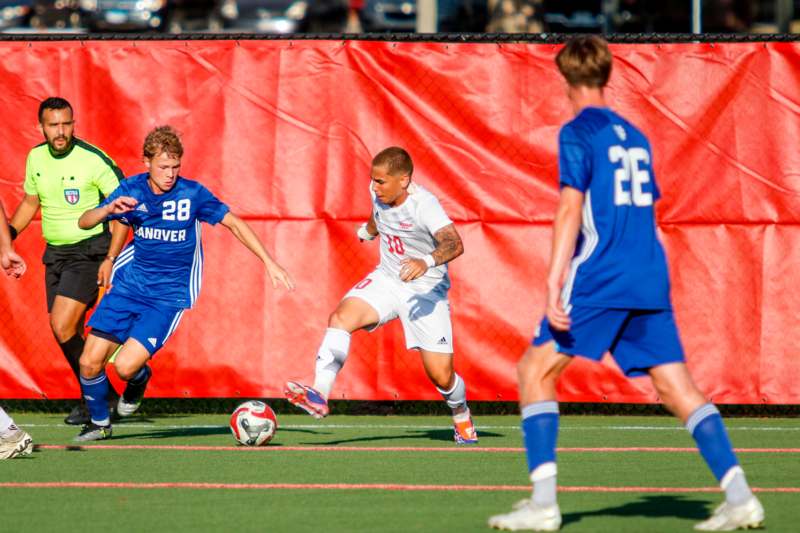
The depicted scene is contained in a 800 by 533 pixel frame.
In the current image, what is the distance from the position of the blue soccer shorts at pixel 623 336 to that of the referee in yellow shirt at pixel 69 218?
17.6 feet

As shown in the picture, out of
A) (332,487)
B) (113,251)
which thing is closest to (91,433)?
(113,251)

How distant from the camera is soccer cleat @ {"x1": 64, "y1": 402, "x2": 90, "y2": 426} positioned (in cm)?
1095

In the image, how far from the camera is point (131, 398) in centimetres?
1029

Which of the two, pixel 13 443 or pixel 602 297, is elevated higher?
pixel 602 297

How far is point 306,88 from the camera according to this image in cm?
1141

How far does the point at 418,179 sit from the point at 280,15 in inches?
639

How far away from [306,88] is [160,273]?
2517 millimetres

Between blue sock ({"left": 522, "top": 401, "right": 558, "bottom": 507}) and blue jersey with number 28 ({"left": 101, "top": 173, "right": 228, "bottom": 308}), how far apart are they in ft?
13.4

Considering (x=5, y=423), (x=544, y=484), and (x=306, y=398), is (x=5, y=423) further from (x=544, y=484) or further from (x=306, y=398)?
(x=544, y=484)

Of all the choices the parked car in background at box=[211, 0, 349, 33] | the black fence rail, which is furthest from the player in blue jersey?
the parked car in background at box=[211, 0, 349, 33]

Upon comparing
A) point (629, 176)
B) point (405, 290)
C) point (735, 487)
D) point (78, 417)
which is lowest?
point (78, 417)

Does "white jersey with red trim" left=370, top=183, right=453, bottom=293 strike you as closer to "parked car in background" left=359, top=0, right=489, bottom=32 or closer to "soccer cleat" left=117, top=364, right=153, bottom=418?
"soccer cleat" left=117, top=364, right=153, bottom=418

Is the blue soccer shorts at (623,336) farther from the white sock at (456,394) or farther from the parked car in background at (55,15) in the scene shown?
the parked car in background at (55,15)

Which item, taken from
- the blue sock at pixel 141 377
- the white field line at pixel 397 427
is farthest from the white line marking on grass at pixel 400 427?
the blue sock at pixel 141 377
